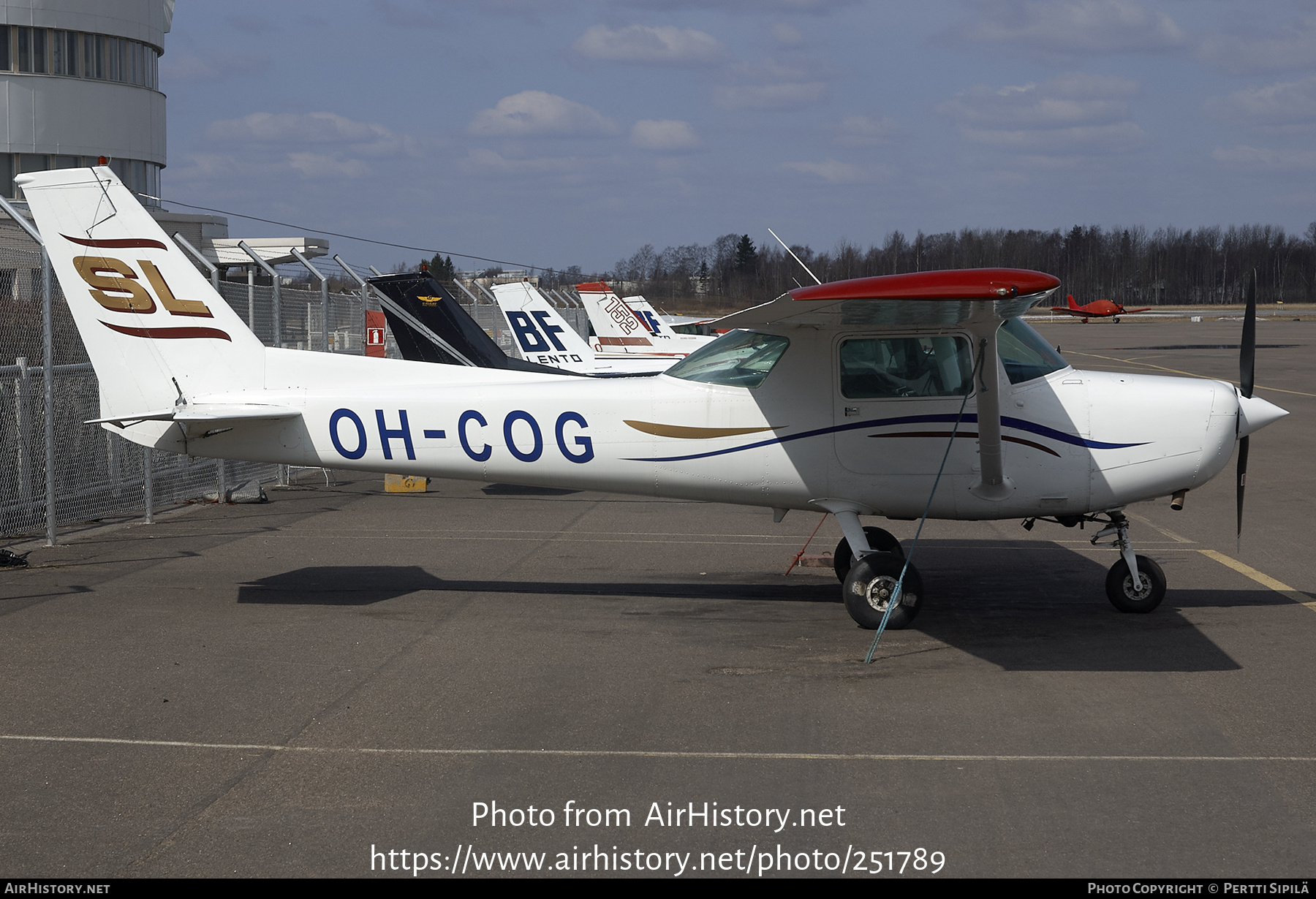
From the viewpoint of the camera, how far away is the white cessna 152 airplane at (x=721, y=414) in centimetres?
754

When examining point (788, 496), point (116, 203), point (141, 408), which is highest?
point (116, 203)

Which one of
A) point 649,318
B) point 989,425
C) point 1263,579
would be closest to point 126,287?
point 989,425

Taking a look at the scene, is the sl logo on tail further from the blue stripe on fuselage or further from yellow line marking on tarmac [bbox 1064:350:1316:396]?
yellow line marking on tarmac [bbox 1064:350:1316:396]

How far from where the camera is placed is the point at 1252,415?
7.63 m

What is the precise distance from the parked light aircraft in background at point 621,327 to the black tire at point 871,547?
19572 mm

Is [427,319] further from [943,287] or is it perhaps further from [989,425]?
[943,287]

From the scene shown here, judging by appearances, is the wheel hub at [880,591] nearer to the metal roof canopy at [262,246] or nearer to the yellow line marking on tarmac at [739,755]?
the yellow line marking on tarmac at [739,755]

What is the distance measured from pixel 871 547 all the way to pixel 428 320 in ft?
27.1

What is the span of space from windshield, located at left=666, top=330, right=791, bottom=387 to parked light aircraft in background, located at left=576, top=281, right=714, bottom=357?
2003 cm

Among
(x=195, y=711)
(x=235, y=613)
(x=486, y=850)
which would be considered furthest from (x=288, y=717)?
(x=235, y=613)

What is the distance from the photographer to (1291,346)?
159 ft

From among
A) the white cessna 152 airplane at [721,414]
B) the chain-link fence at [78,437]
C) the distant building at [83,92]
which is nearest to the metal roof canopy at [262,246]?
the distant building at [83,92]

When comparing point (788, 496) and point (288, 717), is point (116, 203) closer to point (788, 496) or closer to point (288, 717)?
point (288, 717)

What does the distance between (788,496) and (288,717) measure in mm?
3697
